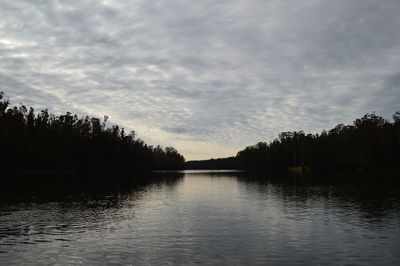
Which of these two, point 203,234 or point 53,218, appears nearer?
point 203,234

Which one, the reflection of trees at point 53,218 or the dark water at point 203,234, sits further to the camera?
the reflection of trees at point 53,218

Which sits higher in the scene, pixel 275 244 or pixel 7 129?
pixel 7 129

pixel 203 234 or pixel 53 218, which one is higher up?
pixel 53 218

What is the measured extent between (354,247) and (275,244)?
5.55m

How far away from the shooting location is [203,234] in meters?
30.8

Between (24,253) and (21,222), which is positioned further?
(21,222)

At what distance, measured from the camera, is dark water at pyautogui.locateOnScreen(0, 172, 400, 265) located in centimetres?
2312

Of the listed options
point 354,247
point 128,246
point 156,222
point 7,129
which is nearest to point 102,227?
point 156,222

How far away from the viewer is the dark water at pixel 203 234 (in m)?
23.1

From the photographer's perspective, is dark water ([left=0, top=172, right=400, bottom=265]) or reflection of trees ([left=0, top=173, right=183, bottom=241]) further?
reflection of trees ([left=0, top=173, right=183, bottom=241])

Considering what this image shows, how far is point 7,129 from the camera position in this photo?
550ft

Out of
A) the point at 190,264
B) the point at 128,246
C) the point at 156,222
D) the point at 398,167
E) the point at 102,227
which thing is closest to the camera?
the point at 190,264

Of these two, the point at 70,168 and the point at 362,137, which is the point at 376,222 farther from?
the point at 70,168

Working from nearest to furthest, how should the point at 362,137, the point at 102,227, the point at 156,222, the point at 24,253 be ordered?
the point at 24,253, the point at 102,227, the point at 156,222, the point at 362,137
